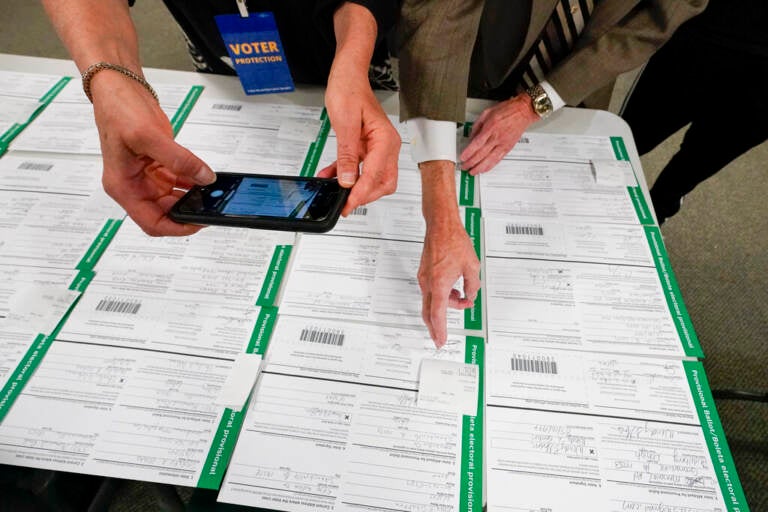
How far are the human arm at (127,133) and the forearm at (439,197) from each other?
14.3 inches

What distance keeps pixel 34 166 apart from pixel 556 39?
1.14 m

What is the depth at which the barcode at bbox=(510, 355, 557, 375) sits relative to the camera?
602 millimetres

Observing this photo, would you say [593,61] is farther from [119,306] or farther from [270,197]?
[119,306]

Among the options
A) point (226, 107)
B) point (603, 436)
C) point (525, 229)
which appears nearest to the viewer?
point (603, 436)

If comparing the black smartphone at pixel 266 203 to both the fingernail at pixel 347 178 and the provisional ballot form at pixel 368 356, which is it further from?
the provisional ballot form at pixel 368 356

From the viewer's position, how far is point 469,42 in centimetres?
75

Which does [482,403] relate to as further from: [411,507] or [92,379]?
[92,379]

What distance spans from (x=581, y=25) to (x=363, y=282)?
0.69m

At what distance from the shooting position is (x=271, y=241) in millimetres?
762

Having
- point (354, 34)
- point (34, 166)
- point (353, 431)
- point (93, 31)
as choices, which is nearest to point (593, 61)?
point (354, 34)

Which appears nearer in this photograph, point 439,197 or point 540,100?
point 439,197

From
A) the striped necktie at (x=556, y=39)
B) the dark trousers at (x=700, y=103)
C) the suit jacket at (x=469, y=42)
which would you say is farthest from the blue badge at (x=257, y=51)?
the dark trousers at (x=700, y=103)

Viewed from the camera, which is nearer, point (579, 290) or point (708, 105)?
point (579, 290)

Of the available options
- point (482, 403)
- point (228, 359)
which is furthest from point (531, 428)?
point (228, 359)
